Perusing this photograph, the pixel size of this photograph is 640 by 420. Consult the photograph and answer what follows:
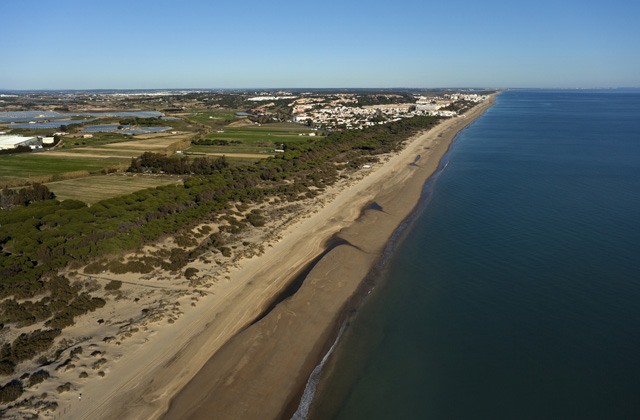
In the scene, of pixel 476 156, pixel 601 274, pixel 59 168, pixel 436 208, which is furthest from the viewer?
pixel 476 156

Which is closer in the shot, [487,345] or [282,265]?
[487,345]

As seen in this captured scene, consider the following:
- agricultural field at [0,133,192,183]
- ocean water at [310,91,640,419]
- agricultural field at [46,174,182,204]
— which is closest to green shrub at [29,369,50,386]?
ocean water at [310,91,640,419]

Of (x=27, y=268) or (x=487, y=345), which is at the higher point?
(x=27, y=268)

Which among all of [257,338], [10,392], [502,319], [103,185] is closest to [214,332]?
[257,338]

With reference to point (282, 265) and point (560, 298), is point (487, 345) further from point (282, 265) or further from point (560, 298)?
point (282, 265)

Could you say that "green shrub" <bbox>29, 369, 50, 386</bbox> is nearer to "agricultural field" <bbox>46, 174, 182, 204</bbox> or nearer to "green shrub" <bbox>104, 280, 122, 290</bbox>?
"green shrub" <bbox>104, 280, 122, 290</bbox>

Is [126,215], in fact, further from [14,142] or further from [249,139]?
[14,142]

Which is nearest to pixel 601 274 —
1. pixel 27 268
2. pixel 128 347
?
pixel 128 347

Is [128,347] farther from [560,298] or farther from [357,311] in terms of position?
[560,298]

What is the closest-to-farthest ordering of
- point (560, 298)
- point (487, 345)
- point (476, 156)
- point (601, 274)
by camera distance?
1. point (487, 345)
2. point (560, 298)
3. point (601, 274)
4. point (476, 156)
